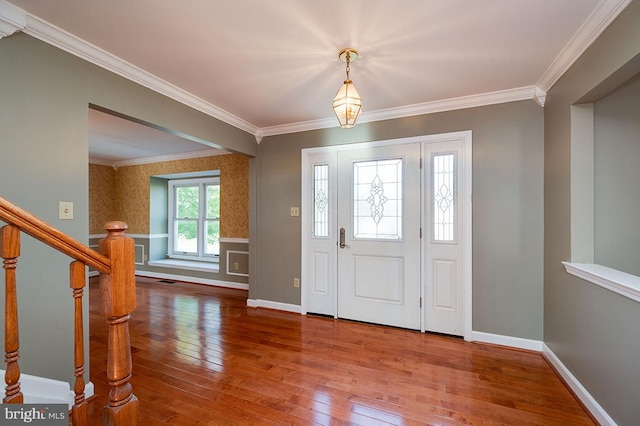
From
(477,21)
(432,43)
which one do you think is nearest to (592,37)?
(477,21)

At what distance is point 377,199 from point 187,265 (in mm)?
4098

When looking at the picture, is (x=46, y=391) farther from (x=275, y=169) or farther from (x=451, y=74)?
(x=451, y=74)

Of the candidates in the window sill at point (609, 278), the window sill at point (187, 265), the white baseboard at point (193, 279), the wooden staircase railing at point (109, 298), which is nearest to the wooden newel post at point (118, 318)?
the wooden staircase railing at point (109, 298)

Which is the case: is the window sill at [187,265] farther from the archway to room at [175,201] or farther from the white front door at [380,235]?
the white front door at [380,235]

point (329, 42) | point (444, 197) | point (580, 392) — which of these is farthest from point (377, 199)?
point (580, 392)

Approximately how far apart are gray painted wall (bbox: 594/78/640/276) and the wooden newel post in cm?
293

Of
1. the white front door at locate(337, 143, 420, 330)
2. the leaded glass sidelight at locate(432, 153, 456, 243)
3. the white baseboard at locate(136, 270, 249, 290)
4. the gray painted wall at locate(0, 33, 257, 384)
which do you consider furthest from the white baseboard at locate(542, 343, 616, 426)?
the white baseboard at locate(136, 270, 249, 290)

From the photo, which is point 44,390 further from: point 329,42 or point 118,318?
point 329,42

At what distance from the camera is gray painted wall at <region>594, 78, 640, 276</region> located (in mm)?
1979

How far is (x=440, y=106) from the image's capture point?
2.99 m

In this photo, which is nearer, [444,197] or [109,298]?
[109,298]

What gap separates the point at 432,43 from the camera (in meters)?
1.98

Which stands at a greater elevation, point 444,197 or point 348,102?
point 348,102

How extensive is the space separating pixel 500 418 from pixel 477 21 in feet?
8.22
